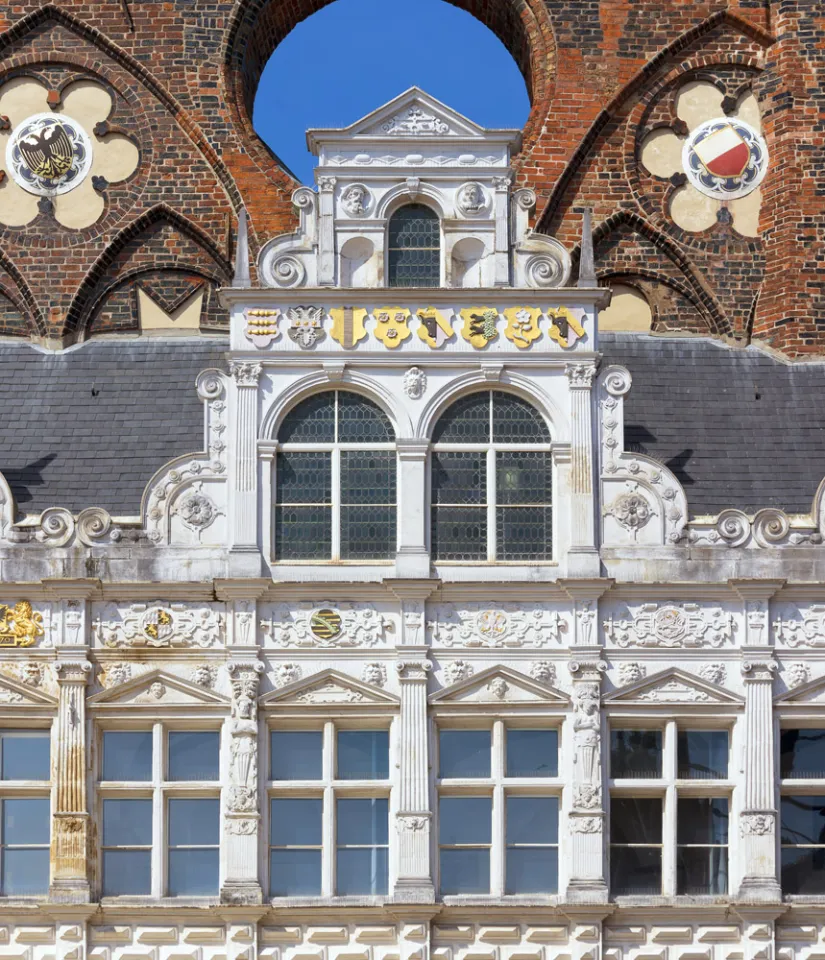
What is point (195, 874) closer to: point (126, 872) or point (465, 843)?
point (126, 872)

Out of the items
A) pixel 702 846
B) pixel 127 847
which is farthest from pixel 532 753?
pixel 127 847

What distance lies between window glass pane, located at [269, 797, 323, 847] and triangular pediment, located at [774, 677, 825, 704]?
5562mm

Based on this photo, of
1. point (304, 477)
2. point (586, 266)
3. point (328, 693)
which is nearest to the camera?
point (328, 693)

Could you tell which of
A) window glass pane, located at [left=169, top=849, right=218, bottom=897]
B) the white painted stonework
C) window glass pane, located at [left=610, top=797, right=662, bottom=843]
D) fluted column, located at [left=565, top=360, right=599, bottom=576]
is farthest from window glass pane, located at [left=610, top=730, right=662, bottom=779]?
window glass pane, located at [left=169, top=849, right=218, bottom=897]

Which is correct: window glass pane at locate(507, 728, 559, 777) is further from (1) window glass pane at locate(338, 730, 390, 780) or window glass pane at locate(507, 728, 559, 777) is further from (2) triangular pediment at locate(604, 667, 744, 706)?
(1) window glass pane at locate(338, 730, 390, 780)

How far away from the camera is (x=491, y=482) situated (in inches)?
1383

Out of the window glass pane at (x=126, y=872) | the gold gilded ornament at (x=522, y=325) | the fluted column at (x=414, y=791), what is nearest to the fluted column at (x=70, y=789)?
the window glass pane at (x=126, y=872)

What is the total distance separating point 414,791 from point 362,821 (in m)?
0.76

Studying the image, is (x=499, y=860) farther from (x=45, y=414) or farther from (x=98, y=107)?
(x=98, y=107)

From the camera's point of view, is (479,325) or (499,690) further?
(479,325)

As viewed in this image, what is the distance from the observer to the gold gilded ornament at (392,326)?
35406mm

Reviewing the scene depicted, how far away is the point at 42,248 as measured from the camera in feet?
134

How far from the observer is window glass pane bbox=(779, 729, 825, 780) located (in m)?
34.8

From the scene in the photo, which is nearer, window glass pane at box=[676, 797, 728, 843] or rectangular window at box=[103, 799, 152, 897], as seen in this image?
rectangular window at box=[103, 799, 152, 897]
